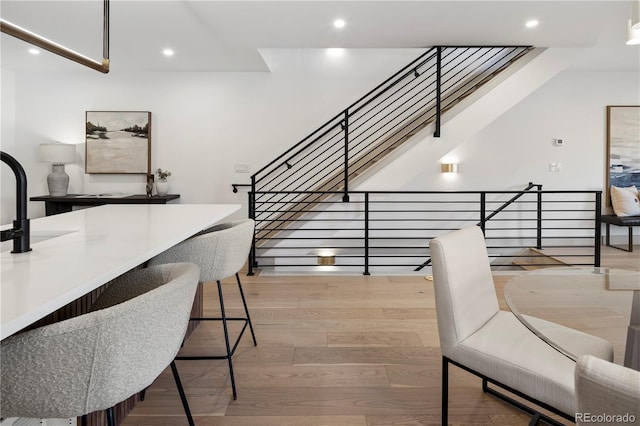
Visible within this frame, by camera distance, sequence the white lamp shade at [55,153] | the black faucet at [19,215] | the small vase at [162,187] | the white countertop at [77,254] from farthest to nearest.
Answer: the small vase at [162,187], the white lamp shade at [55,153], the black faucet at [19,215], the white countertop at [77,254]

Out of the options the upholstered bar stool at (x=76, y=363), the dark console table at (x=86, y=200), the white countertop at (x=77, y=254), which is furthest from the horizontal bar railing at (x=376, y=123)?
the upholstered bar stool at (x=76, y=363)

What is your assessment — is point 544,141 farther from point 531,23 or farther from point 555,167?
point 531,23

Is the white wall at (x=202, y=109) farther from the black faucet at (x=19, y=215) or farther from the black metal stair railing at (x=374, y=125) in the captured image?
the black faucet at (x=19, y=215)

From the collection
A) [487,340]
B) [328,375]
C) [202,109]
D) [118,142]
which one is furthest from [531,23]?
[118,142]

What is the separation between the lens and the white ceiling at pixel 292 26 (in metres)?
3.62

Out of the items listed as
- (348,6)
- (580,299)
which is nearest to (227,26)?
(348,6)

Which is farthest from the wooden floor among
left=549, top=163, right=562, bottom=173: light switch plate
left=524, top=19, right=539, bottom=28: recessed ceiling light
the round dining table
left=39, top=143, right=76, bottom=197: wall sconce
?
left=549, top=163, right=562, bottom=173: light switch plate

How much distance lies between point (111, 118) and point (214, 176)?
5.19 feet

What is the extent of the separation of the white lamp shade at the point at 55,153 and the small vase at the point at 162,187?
1175mm

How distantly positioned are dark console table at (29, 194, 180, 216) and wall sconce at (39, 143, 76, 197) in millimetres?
133

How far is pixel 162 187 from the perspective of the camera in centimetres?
573

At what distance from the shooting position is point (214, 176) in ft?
19.7

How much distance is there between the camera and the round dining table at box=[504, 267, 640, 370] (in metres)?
1.31

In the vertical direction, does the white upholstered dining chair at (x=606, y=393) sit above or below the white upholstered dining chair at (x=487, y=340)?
above
